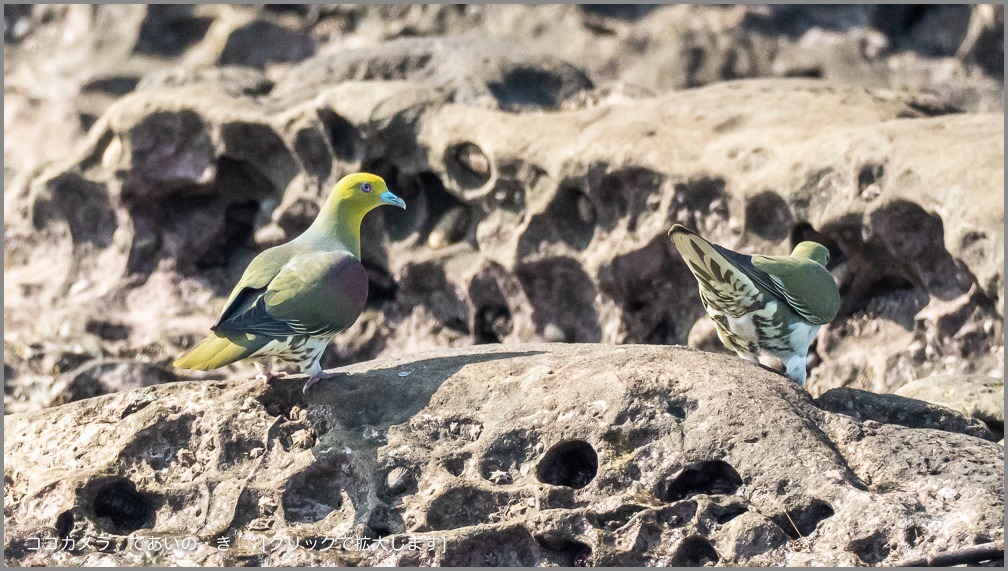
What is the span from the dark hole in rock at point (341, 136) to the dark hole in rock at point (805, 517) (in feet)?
20.1

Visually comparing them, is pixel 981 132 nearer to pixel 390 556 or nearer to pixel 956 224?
pixel 956 224

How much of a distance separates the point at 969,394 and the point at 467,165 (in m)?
4.69

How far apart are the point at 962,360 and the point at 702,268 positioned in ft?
8.77

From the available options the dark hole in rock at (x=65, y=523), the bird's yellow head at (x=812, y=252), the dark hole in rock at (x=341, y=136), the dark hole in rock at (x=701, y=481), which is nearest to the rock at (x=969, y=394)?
the bird's yellow head at (x=812, y=252)

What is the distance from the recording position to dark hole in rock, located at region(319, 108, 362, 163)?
11.3 metres

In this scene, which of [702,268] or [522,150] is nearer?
[702,268]

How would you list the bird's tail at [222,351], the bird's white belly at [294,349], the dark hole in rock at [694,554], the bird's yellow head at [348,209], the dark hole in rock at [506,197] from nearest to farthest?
the dark hole in rock at [694,554]
the bird's tail at [222,351]
the bird's white belly at [294,349]
the bird's yellow head at [348,209]
the dark hole in rock at [506,197]

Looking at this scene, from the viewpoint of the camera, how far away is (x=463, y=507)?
6.32 meters

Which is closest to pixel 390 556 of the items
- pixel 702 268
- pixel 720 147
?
pixel 702 268

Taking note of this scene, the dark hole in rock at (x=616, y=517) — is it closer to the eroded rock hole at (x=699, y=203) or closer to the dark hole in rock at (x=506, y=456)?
the dark hole in rock at (x=506, y=456)

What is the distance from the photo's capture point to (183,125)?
1193cm

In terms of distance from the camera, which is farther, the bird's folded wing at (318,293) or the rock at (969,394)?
the rock at (969,394)

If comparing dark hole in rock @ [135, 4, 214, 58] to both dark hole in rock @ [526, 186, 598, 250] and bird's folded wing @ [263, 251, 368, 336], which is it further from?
bird's folded wing @ [263, 251, 368, 336]

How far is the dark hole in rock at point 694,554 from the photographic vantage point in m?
6.02
